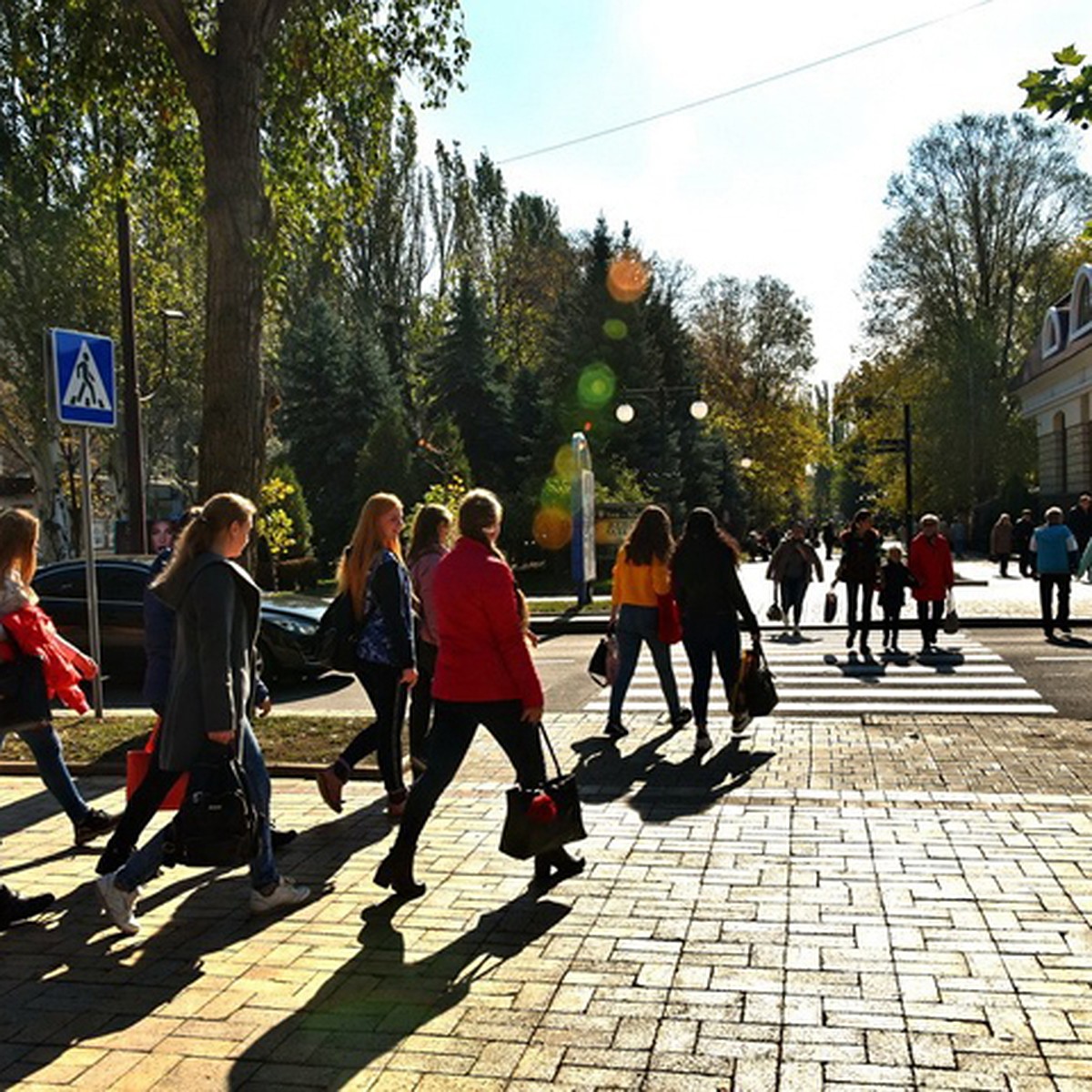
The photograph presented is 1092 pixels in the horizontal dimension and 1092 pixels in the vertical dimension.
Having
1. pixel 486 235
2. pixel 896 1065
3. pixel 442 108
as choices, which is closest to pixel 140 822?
pixel 896 1065

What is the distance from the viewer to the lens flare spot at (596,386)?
43.8 m

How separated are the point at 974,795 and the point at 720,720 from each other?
299cm

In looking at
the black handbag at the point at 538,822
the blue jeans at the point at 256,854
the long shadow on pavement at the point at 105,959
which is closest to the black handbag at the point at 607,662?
the long shadow on pavement at the point at 105,959

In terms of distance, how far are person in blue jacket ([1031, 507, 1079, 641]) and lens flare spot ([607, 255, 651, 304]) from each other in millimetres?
33435

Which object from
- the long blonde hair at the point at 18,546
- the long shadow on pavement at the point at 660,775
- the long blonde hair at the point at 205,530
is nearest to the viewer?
the long blonde hair at the point at 205,530

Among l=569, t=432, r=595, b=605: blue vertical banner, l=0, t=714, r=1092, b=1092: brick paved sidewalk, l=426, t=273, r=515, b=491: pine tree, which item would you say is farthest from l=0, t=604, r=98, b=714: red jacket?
l=426, t=273, r=515, b=491: pine tree

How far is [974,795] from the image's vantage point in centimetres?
647

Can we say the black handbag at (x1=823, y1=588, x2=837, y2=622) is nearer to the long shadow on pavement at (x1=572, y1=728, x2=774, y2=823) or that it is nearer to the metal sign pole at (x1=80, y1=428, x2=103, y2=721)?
the long shadow on pavement at (x1=572, y1=728, x2=774, y2=823)

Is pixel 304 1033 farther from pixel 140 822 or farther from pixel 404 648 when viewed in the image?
pixel 404 648

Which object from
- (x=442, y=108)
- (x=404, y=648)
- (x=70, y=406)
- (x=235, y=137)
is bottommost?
(x=404, y=648)

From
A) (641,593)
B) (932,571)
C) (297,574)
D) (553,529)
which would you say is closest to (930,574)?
(932,571)

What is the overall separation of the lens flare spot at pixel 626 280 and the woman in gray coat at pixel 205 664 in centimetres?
4328

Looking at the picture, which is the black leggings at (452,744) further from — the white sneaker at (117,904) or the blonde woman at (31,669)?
the blonde woman at (31,669)

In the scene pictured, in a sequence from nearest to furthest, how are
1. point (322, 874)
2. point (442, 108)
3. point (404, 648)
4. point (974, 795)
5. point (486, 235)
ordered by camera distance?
point (322, 874) → point (404, 648) → point (974, 795) → point (442, 108) → point (486, 235)
